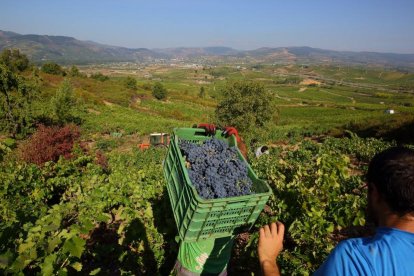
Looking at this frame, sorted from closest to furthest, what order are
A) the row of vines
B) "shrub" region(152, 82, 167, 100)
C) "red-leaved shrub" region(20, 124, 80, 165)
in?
the row of vines, "red-leaved shrub" region(20, 124, 80, 165), "shrub" region(152, 82, 167, 100)

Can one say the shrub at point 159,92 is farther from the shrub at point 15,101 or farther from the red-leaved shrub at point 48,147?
the red-leaved shrub at point 48,147

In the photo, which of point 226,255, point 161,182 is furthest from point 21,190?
point 226,255

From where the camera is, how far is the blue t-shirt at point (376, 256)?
5.90 feet

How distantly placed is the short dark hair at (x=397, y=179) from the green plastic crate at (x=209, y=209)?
134 cm

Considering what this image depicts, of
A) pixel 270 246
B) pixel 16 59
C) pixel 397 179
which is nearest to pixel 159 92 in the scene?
pixel 16 59

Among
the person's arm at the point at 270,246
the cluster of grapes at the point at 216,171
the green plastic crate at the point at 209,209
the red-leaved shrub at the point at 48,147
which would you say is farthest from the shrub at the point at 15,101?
the person's arm at the point at 270,246

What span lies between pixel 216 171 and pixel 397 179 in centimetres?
197

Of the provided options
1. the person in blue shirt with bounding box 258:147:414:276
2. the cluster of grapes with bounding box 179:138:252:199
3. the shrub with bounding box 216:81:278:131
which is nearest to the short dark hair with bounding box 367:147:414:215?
the person in blue shirt with bounding box 258:147:414:276

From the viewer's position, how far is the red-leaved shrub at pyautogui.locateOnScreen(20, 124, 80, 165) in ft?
41.6

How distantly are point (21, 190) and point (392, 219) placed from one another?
265 inches

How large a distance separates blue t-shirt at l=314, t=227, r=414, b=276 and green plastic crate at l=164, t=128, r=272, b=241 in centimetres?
128

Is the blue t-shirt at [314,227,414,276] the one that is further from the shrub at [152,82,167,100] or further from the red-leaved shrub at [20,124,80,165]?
the shrub at [152,82,167,100]

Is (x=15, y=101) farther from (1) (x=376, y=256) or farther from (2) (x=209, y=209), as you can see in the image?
(1) (x=376, y=256)

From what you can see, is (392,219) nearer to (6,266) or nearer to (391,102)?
(6,266)
